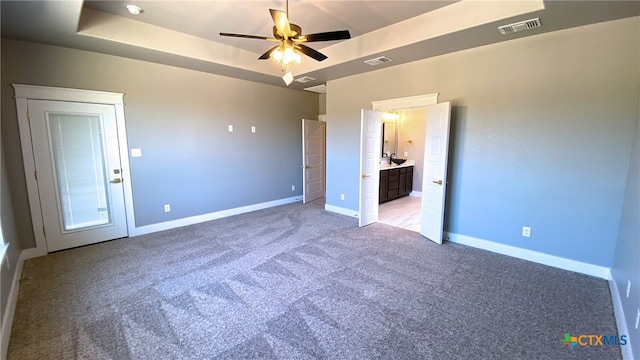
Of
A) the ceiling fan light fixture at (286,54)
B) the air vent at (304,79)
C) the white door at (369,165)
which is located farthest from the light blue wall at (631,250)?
the air vent at (304,79)

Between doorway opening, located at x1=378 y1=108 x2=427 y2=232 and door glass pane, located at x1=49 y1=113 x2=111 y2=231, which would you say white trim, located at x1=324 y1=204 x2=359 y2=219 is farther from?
door glass pane, located at x1=49 y1=113 x2=111 y2=231

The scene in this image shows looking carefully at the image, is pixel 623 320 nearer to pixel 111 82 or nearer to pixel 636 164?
pixel 636 164

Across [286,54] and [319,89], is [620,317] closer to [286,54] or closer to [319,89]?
[286,54]

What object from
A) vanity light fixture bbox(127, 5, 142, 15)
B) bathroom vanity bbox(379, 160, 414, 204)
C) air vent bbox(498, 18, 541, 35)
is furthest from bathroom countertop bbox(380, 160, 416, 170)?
→ vanity light fixture bbox(127, 5, 142, 15)

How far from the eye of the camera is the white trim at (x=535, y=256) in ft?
9.67

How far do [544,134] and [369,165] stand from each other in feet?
7.99

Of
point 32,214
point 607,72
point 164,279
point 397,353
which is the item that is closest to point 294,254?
point 164,279

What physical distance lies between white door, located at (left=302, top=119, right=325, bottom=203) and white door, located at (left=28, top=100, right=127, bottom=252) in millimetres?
3614

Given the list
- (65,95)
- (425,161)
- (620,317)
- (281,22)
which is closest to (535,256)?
(620,317)

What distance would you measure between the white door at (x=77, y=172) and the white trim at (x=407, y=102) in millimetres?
4229

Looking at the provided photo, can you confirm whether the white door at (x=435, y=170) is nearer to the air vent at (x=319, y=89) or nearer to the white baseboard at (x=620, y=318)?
the white baseboard at (x=620, y=318)

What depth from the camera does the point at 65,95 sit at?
3527 mm

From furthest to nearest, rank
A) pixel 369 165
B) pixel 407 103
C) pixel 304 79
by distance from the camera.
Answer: pixel 304 79, pixel 369 165, pixel 407 103

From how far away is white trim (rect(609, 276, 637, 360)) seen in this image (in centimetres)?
182
